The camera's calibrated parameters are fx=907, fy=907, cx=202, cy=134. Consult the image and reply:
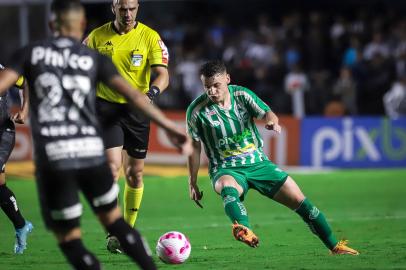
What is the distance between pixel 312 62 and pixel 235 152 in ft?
47.1

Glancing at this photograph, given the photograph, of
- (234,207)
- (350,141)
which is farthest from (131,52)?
(350,141)

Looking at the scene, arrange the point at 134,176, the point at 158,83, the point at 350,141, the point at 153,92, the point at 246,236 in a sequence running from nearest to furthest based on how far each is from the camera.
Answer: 1. the point at 246,236
2. the point at 153,92
3. the point at 158,83
4. the point at 134,176
5. the point at 350,141

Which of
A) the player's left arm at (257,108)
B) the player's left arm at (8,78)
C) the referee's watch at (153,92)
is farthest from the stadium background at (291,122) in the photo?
the player's left arm at (8,78)

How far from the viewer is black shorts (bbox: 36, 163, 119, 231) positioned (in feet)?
19.7

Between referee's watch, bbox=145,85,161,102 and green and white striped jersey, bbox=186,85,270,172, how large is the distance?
14.7 inches

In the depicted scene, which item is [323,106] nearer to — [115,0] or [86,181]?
[115,0]

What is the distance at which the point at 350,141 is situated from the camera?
19.1m

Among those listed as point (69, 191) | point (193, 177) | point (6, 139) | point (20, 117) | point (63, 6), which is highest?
point (63, 6)

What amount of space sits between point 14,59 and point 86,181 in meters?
0.94

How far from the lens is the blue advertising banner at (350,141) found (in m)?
19.1

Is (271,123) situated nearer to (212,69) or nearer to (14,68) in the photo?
(212,69)

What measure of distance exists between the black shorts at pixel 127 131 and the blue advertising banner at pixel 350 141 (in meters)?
10.2

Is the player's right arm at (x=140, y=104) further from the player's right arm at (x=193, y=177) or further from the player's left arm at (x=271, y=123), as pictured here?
the player's right arm at (x=193, y=177)

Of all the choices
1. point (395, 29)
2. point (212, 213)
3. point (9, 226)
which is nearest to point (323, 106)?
point (395, 29)
